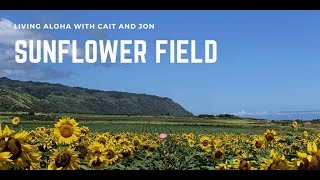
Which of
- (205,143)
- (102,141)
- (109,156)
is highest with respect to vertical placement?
(102,141)

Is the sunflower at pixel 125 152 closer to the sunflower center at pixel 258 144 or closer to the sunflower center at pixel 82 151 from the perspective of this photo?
the sunflower center at pixel 82 151

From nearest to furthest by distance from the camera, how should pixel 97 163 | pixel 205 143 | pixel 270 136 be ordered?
pixel 97 163
pixel 270 136
pixel 205 143

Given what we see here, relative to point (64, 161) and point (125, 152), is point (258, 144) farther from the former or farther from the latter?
point (64, 161)

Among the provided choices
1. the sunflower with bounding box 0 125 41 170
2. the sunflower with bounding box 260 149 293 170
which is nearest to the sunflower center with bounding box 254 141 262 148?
the sunflower with bounding box 260 149 293 170

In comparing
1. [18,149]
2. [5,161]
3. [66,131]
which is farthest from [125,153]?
[5,161]

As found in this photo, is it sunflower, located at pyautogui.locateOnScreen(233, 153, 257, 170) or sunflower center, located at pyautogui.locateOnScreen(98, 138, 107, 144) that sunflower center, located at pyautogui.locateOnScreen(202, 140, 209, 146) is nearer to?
sunflower center, located at pyautogui.locateOnScreen(98, 138, 107, 144)

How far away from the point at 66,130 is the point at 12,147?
9.82ft

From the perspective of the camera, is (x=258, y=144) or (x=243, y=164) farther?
(x=258, y=144)


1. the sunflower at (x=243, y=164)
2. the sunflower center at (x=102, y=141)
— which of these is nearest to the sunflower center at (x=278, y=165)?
the sunflower at (x=243, y=164)

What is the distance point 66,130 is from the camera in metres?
8.24

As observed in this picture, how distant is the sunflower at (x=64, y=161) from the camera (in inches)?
239

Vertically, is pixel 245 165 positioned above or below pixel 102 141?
below
